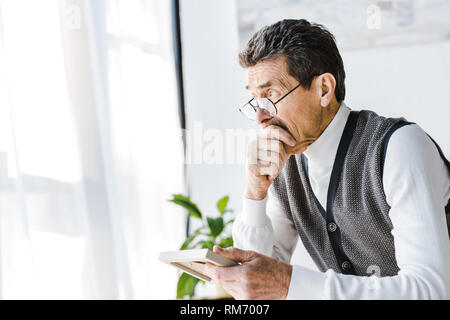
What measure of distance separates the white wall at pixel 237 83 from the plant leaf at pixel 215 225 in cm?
42

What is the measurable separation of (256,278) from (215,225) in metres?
1.36

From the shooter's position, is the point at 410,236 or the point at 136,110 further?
the point at 136,110

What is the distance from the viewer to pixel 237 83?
8.88ft

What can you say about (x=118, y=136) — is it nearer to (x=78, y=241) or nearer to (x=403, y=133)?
(x=78, y=241)

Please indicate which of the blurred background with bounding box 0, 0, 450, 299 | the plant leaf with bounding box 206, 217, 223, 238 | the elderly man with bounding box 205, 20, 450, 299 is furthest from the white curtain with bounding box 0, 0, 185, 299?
the elderly man with bounding box 205, 20, 450, 299

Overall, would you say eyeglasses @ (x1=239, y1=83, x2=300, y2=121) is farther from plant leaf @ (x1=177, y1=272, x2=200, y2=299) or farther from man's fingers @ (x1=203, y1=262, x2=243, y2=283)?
plant leaf @ (x1=177, y1=272, x2=200, y2=299)

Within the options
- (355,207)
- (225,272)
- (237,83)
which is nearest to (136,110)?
(237,83)

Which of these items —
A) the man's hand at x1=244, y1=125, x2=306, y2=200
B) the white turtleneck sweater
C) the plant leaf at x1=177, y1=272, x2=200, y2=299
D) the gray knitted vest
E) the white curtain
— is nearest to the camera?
the white turtleneck sweater

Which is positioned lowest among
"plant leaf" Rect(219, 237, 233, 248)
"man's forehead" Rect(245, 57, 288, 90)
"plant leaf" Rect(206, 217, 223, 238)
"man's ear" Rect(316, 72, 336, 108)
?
"plant leaf" Rect(219, 237, 233, 248)

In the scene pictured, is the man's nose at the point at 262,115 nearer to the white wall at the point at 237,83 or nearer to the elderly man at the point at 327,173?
the elderly man at the point at 327,173

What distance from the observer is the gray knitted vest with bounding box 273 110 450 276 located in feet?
3.88

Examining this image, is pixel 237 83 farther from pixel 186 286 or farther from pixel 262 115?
pixel 262 115

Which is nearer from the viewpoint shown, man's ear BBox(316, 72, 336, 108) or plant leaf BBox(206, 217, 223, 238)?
man's ear BBox(316, 72, 336, 108)
